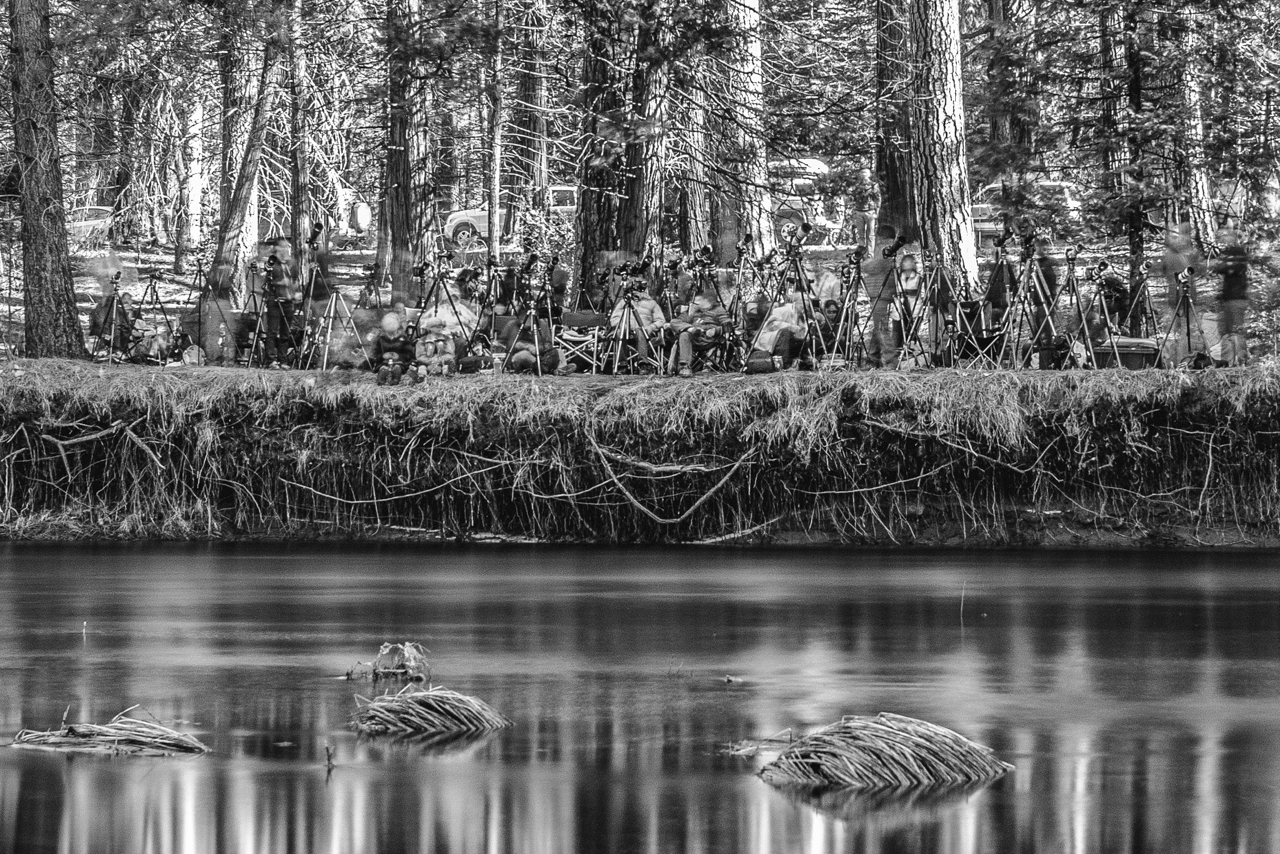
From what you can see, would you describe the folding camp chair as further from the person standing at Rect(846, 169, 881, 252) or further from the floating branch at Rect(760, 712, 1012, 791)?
the floating branch at Rect(760, 712, 1012, 791)

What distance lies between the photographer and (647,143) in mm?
25688

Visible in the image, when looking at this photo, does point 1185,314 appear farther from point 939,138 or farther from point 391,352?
point 391,352

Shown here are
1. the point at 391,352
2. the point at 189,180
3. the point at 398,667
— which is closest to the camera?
the point at 398,667

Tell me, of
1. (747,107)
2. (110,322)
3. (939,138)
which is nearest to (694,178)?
(747,107)

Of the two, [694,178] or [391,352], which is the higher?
[694,178]

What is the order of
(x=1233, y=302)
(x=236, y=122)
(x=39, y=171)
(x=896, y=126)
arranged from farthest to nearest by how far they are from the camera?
(x=236, y=122)
(x=896, y=126)
(x=39, y=171)
(x=1233, y=302)

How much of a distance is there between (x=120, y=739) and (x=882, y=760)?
3405mm

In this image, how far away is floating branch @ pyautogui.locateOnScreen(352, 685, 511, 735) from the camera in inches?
393

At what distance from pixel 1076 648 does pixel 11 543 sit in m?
12.9

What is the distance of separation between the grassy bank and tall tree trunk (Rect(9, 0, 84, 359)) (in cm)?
343

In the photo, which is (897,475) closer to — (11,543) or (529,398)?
(529,398)

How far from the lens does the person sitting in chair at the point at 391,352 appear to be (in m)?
22.6

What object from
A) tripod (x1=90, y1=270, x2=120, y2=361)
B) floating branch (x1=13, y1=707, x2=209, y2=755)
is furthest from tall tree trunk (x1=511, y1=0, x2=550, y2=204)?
floating branch (x1=13, y1=707, x2=209, y2=755)

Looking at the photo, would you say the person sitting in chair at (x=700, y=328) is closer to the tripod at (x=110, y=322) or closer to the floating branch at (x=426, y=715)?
the tripod at (x=110, y=322)
